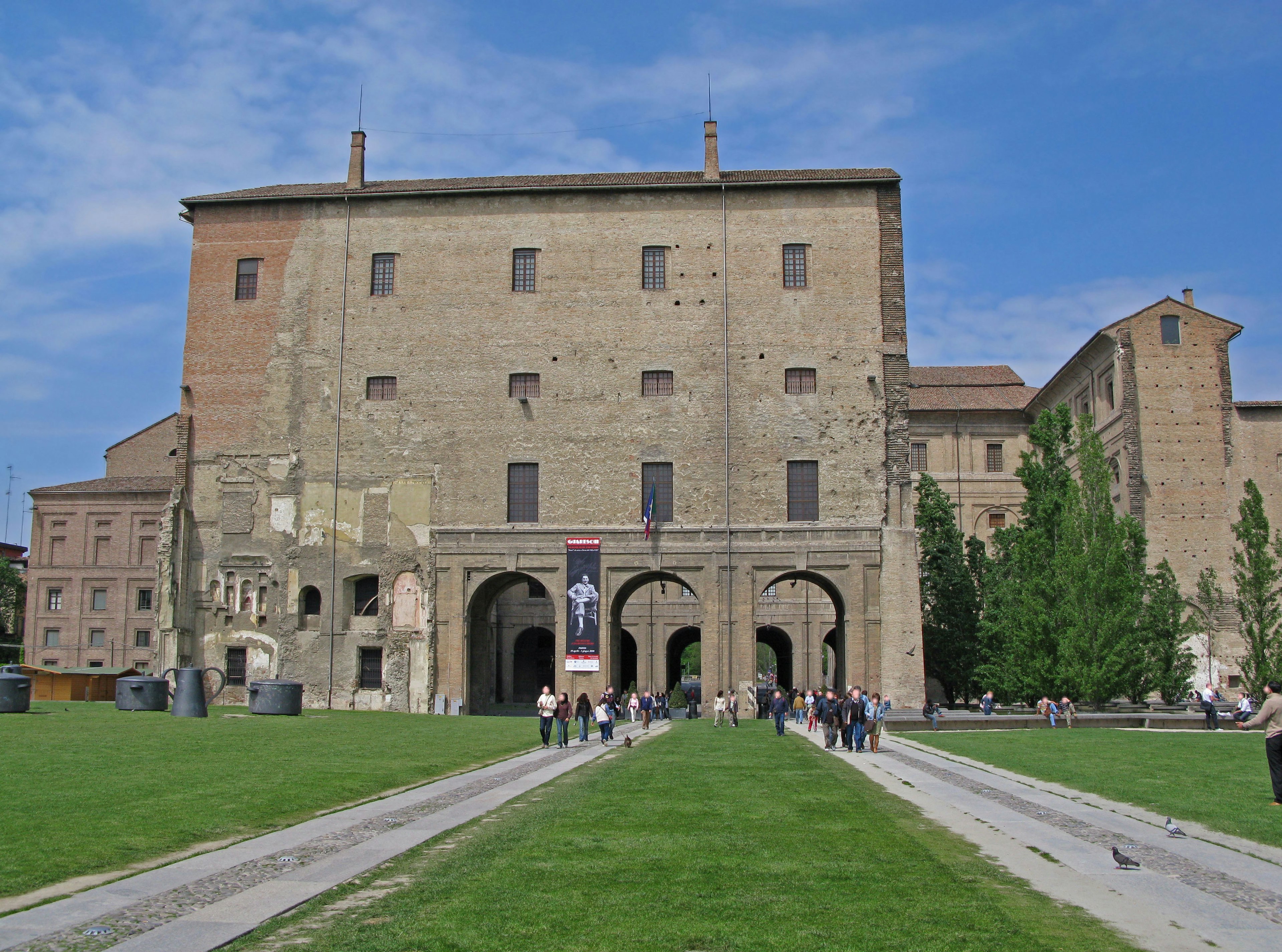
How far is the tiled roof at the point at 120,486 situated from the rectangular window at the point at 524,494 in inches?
1249

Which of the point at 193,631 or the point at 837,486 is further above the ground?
the point at 837,486

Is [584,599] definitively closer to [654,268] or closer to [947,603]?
[654,268]

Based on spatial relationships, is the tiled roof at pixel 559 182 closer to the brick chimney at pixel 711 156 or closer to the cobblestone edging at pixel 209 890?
the brick chimney at pixel 711 156

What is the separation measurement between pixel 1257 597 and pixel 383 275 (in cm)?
3420

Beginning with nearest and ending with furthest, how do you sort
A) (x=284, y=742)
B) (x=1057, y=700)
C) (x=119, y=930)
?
(x=119, y=930) → (x=284, y=742) → (x=1057, y=700)

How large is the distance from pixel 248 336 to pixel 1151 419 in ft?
124

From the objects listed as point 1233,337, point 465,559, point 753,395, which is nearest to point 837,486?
point 753,395

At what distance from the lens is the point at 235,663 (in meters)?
41.5

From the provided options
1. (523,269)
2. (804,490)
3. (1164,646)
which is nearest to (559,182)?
(523,269)

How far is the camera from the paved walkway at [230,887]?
6570 mm

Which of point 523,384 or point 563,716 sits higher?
point 523,384

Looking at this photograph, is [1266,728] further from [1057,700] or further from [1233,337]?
[1233,337]

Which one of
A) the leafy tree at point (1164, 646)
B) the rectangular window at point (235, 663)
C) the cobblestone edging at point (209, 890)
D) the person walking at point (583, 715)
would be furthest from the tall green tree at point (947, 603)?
the cobblestone edging at point (209, 890)

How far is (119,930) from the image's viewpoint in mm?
6789
